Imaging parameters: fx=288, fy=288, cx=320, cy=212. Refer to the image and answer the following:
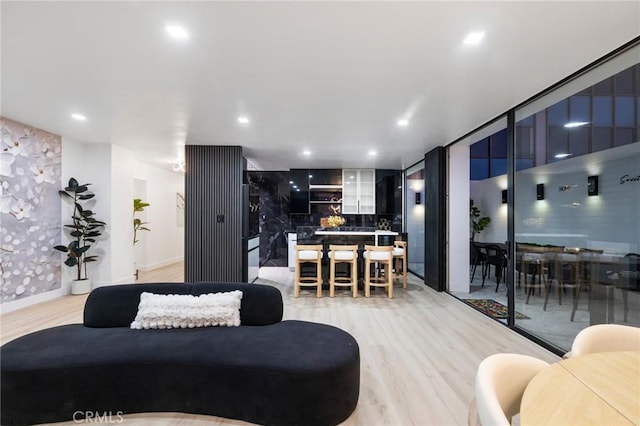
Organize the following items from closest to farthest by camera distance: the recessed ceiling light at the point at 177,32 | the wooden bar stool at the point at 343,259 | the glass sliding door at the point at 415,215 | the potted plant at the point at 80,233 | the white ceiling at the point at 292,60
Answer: the white ceiling at the point at 292,60 → the recessed ceiling light at the point at 177,32 → the potted plant at the point at 80,233 → the wooden bar stool at the point at 343,259 → the glass sliding door at the point at 415,215

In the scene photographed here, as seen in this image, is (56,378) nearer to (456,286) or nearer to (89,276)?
(89,276)

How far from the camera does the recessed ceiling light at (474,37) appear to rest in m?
2.13

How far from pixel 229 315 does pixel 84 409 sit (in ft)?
3.46

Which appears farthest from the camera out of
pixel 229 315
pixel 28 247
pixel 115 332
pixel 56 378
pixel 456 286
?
pixel 456 286

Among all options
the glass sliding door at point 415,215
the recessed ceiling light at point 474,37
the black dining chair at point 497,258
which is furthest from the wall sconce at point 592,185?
the glass sliding door at point 415,215

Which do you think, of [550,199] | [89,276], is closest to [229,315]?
[550,199]

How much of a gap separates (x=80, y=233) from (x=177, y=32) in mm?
4579

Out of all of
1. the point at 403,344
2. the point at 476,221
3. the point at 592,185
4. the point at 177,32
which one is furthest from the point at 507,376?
the point at 476,221

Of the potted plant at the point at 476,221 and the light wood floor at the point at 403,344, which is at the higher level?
the potted plant at the point at 476,221

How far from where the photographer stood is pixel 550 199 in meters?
3.11

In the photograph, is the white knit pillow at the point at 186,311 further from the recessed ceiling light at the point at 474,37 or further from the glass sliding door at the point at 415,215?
the glass sliding door at the point at 415,215

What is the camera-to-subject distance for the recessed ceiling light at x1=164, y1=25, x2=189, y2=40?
2.08 meters

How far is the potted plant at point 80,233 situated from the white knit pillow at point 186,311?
11.8 feet

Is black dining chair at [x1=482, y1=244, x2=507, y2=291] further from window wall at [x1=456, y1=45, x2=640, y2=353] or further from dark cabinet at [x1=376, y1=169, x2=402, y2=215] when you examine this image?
dark cabinet at [x1=376, y1=169, x2=402, y2=215]
